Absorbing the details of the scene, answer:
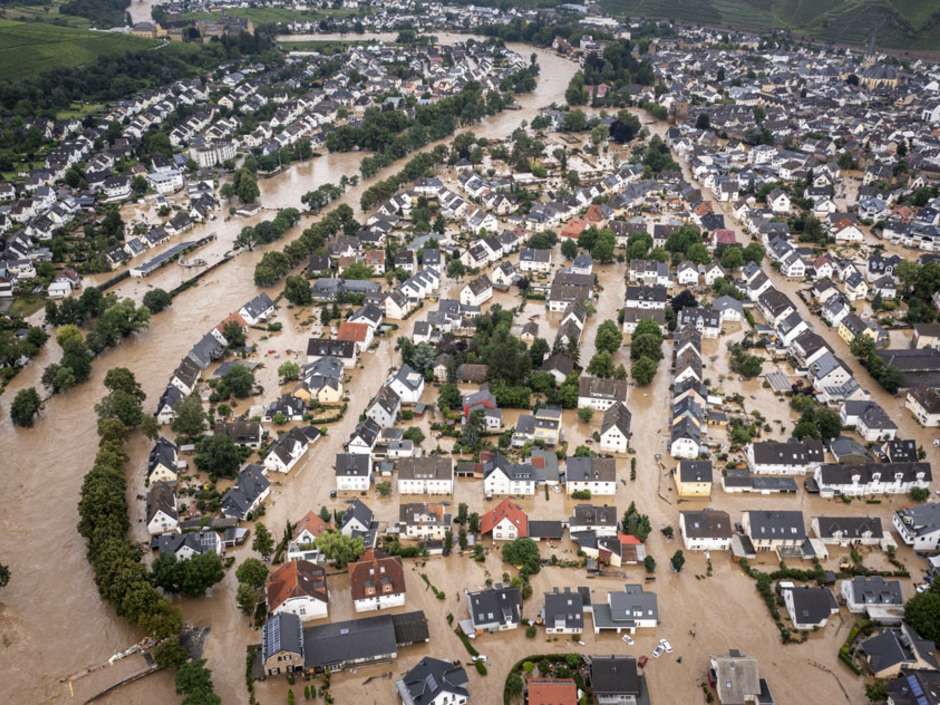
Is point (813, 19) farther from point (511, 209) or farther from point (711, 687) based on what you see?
point (711, 687)

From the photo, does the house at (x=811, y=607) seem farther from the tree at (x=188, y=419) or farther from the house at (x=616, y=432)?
the tree at (x=188, y=419)

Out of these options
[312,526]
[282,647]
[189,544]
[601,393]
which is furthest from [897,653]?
[189,544]

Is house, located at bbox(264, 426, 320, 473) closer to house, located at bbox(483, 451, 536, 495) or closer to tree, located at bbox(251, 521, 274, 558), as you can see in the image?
tree, located at bbox(251, 521, 274, 558)

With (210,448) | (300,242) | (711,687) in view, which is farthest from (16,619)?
(300,242)

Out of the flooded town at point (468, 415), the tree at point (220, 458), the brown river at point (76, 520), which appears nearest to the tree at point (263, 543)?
the flooded town at point (468, 415)

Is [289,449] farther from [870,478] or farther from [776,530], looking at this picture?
[870,478]

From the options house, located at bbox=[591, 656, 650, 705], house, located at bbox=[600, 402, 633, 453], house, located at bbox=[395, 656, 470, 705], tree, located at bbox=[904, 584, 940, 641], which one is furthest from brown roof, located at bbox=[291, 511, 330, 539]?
tree, located at bbox=[904, 584, 940, 641]
